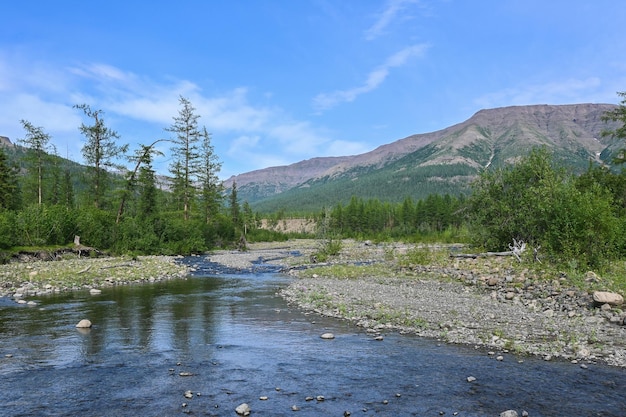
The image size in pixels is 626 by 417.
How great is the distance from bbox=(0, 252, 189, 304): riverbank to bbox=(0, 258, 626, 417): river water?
6.56m

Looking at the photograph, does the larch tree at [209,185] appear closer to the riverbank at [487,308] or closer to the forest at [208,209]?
the forest at [208,209]

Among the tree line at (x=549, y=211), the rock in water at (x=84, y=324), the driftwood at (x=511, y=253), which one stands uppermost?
the tree line at (x=549, y=211)

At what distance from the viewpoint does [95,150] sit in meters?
45.4

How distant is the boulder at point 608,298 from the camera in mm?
15352

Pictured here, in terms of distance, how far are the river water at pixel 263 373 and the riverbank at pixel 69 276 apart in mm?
6559

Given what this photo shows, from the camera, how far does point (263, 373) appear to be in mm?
9656

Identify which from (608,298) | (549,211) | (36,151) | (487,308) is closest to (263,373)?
(487,308)

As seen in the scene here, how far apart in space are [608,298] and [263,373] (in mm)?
13504

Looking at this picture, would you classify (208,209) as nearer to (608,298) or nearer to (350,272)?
(350,272)

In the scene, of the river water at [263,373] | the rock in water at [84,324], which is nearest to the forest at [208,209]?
the river water at [263,373]

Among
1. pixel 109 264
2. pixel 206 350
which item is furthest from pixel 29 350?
pixel 109 264

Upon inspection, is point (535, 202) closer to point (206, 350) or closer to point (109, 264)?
point (206, 350)

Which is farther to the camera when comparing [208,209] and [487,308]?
[208,209]

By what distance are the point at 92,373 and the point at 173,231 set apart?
41522 millimetres
